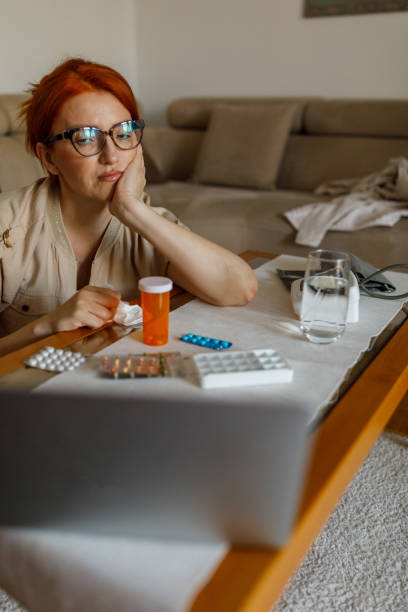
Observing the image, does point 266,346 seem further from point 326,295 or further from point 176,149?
point 176,149

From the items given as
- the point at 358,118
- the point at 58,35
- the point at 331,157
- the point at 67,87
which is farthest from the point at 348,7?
the point at 67,87

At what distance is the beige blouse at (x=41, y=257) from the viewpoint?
3.99 feet

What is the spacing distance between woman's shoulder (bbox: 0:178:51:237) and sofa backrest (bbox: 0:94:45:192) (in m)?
1.45

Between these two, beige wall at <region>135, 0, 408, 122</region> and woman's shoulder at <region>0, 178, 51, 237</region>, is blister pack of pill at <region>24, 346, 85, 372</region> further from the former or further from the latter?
beige wall at <region>135, 0, 408, 122</region>

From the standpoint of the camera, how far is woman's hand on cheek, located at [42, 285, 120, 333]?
966 millimetres

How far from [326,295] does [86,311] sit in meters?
0.43

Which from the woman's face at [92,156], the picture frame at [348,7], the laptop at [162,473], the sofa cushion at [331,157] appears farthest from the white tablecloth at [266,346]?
the picture frame at [348,7]

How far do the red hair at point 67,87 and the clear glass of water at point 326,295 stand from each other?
1.88 feet

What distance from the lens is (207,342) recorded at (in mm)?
897

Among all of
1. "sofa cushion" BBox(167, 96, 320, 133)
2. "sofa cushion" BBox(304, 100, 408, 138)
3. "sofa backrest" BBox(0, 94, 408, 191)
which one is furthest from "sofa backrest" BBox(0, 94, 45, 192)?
"sofa cushion" BBox(304, 100, 408, 138)

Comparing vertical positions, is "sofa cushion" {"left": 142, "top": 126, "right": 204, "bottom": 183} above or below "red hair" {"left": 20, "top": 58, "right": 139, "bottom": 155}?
below

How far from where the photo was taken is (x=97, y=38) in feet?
12.0

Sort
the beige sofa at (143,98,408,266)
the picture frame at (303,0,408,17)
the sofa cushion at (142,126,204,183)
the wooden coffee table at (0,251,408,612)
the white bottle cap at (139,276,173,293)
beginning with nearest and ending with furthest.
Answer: the wooden coffee table at (0,251,408,612) < the white bottle cap at (139,276,173,293) < the beige sofa at (143,98,408,266) < the picture frame at (303,0,408,17) < the sofa cushion at (142,126,204,183)

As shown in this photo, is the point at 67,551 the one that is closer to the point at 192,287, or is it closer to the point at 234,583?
the point at 234,583
